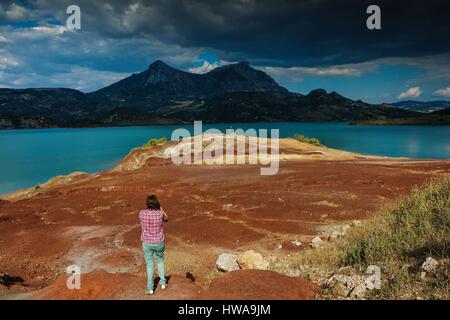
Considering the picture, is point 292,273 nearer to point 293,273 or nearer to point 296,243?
point 293,273

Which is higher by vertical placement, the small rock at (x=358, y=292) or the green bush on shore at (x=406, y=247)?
the green bush on shore at (x=406, y=247)

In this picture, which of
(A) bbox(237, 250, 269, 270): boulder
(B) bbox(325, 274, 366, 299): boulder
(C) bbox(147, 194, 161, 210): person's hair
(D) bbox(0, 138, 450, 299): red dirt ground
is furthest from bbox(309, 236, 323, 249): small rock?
(C) bbox(147, 194, 161, 210): person's hair

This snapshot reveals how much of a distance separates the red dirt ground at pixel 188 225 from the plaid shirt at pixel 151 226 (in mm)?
1371

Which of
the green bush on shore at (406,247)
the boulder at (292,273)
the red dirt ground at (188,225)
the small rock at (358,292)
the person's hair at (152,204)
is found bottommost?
the red dirt ground at (188,225)

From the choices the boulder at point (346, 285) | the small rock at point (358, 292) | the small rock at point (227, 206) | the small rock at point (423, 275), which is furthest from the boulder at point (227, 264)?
the small rock at point (227, 206)

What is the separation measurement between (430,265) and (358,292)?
6.18 ft

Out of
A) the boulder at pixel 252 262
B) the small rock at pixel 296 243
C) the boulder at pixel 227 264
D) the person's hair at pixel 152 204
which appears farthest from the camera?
A: the small rock at pixel 296 243

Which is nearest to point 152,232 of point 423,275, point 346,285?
point 346,285

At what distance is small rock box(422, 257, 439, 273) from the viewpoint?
959cm

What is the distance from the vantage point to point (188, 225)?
977 inches

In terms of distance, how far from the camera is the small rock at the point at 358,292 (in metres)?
9.66

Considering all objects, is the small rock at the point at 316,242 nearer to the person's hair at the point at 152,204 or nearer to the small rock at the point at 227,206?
the person's hair at the point at 152,204

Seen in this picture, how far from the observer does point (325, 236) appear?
20.3 m

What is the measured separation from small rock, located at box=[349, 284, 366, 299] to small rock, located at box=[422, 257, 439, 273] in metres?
1.56
